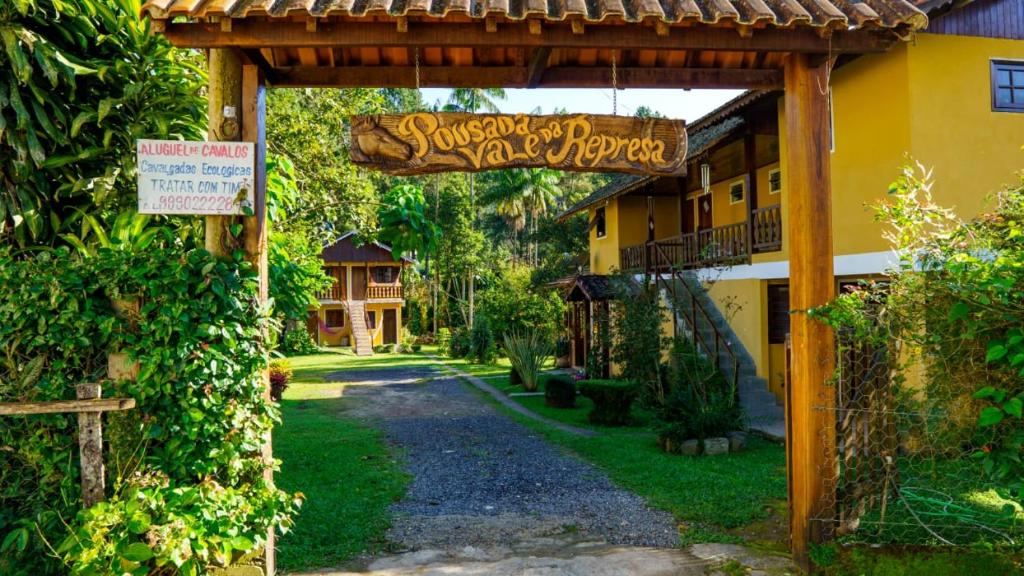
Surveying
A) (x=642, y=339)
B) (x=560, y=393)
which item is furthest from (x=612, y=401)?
(x=560, y=393)

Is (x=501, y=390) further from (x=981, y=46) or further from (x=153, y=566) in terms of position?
(x=153, y=566)

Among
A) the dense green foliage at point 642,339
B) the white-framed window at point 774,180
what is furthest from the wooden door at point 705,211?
the dense green foliage at point 642,339

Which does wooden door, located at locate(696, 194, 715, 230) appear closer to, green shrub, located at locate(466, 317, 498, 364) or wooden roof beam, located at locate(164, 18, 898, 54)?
green shrub, located at locate(466, 317, 498, 364)

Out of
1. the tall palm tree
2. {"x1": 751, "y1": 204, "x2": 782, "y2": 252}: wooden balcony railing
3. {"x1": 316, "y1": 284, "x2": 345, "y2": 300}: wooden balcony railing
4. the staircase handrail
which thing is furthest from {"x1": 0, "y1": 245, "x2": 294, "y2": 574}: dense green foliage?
{"x1": 316, "y1": 284, "x2": 345, "y2": 300}: wooden balcony railing

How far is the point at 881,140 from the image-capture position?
970cm

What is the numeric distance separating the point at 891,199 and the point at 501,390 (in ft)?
34.9

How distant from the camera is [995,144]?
9398 mm

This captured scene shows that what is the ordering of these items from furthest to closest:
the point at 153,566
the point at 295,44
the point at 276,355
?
the point at 276,355
the point at 295,44
the point at 153,566

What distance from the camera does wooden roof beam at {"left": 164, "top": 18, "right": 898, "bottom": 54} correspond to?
4074 millimetres

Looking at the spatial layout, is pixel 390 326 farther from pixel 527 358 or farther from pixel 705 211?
pixel 705 211

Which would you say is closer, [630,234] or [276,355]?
[276,355]

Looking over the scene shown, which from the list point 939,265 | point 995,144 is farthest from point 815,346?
point 995,144

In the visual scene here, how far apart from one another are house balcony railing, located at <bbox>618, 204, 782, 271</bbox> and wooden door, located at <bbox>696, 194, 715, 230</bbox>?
6.03 feet

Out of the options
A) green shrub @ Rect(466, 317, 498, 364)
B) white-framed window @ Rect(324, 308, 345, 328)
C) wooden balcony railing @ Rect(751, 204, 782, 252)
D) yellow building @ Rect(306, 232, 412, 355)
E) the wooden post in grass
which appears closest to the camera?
the wooden post in grass
